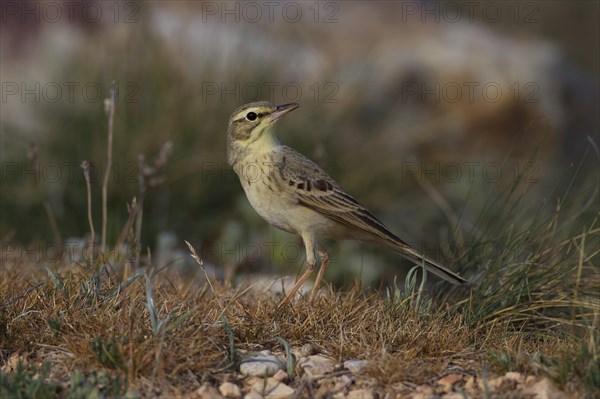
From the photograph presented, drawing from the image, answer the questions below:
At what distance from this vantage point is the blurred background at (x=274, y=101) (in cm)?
970

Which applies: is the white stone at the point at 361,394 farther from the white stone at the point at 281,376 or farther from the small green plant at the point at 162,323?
the small green plant at the point at 162,323

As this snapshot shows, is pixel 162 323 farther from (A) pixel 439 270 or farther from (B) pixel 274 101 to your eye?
(B) pixel 274 101

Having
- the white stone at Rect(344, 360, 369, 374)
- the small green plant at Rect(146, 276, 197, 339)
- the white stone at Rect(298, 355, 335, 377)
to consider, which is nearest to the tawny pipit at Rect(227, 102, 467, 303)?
the white stone at Rect(298, 355, 335, 377)

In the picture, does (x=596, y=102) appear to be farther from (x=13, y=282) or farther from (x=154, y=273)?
(x=13, y=282)

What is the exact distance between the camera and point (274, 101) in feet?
35.8

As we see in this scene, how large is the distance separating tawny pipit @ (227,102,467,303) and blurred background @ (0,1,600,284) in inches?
58.9

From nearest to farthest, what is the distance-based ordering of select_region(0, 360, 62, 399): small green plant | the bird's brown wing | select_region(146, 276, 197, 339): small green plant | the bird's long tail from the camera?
select_region(0, 360, 62, 399): small green plant, select_region(146, 276, 197, 339): small green plant, the bird's long tail, the bird's brown wing

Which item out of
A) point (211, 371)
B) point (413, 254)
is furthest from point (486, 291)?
point (211, 371)

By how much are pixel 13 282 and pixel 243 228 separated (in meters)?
4.33

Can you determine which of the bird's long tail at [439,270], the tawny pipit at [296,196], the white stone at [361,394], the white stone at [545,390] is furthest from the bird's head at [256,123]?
the white stone at [545,390]

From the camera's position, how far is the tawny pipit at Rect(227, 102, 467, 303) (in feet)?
20.8

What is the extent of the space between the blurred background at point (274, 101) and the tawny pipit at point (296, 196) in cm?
150

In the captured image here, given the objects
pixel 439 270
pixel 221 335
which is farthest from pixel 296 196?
pixel 221 335

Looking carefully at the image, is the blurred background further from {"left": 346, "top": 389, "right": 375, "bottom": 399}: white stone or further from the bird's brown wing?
{"left": 346, "top": 389, "right": 375, "bottom": 399}: white stone
